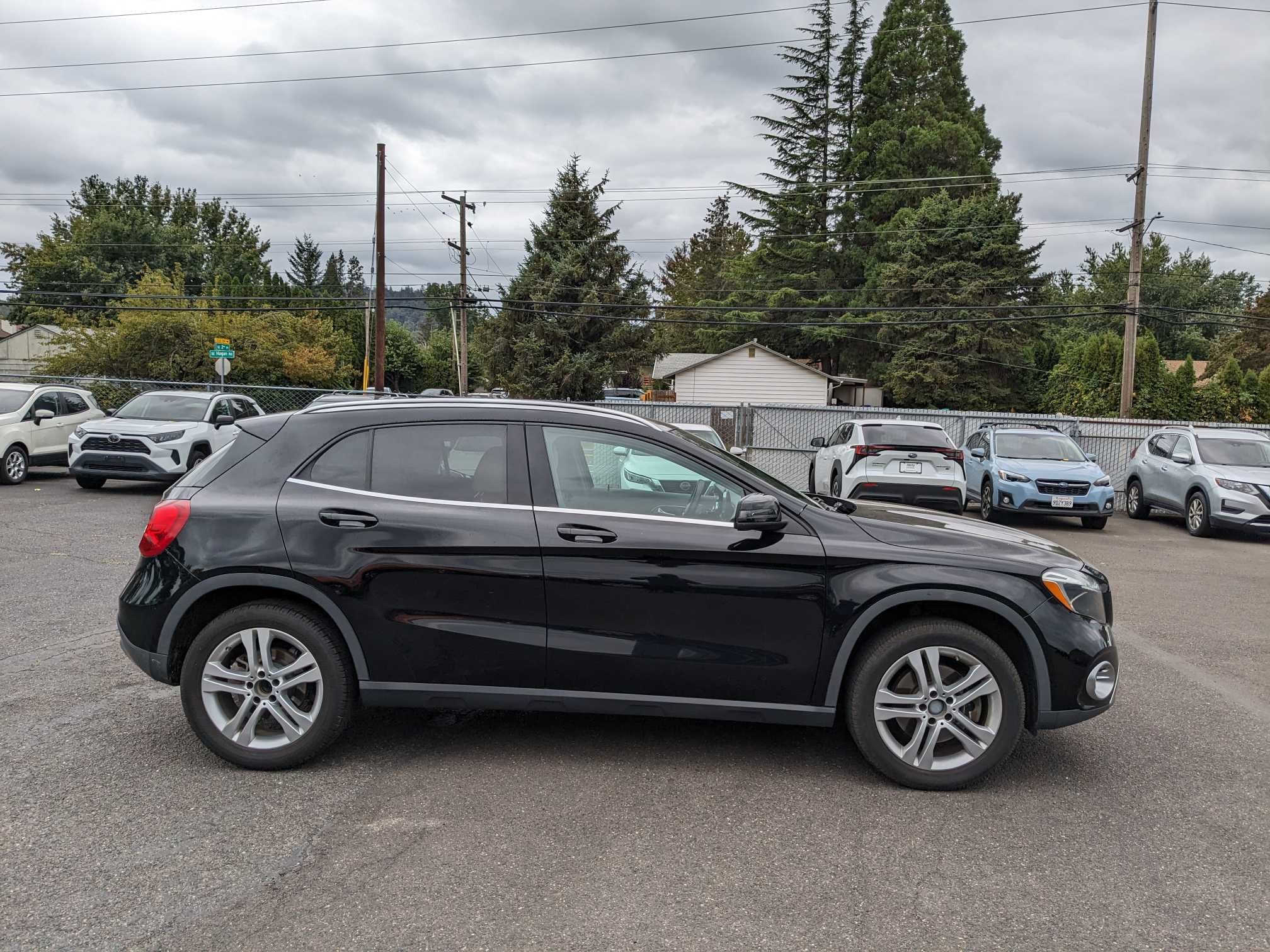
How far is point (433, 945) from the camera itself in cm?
282

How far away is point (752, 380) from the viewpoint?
153 ft

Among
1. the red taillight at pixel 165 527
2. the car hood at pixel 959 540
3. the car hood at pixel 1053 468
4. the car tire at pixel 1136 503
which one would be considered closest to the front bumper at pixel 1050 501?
the car hood at pixel 1053 468

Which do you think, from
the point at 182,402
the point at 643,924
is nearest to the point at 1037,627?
the point at 643,924

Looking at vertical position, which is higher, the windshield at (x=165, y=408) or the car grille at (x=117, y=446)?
the windshield at (x=165, y=408)

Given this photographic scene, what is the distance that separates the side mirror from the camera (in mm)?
3936

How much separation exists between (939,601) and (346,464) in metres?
2.74

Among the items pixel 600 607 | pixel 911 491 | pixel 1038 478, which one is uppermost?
pixel 600 607

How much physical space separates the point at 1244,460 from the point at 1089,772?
12.6 meters

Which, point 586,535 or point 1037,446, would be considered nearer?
point 586,535

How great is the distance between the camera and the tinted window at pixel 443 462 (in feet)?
13.9

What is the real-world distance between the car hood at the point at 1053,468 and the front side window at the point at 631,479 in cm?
1181

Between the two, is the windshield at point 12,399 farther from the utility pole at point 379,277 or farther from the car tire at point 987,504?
the car tire at point 987,504

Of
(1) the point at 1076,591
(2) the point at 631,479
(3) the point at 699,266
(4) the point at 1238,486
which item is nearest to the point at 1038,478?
(4) the point at 1238,486

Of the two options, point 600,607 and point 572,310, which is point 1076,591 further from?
point 572,310
